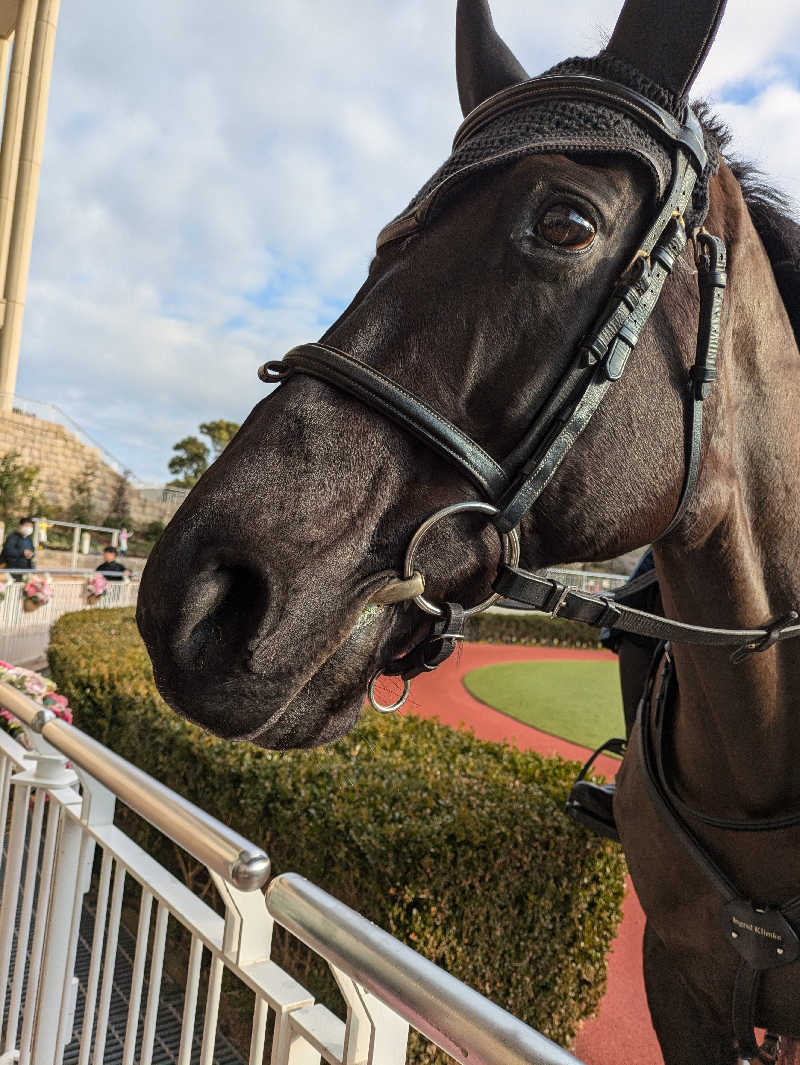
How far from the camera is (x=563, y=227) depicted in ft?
3.91

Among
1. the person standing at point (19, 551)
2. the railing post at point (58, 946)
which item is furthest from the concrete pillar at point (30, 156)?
the railing post at point (58, 946)

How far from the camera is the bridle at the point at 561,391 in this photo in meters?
1.11

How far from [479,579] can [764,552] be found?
776 millimetres

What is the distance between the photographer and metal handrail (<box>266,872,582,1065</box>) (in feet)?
2.57

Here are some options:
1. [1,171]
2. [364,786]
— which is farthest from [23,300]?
[364,786]

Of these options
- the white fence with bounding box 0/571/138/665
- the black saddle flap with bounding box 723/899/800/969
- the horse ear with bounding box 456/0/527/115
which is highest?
the horse ear with bounding box 456/0/527/115

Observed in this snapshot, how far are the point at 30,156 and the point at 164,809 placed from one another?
29.2 meters

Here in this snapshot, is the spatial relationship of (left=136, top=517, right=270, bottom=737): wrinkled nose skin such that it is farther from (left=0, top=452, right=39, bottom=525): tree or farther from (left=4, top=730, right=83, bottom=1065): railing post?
(left=0, top=452, right=39, bottom=525): tree

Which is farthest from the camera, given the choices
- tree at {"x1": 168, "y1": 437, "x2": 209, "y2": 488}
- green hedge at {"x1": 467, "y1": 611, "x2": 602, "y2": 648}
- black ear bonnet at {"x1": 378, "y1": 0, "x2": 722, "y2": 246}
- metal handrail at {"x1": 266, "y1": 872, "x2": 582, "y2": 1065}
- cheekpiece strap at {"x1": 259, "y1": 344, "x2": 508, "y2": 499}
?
tree at {"x1": 168, "y1": 437, "x2": 209, "y2": 488}

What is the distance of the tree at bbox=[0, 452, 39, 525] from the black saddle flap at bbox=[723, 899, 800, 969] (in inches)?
1028

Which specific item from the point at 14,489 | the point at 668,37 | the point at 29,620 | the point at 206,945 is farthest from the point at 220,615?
→ the point at 14,489

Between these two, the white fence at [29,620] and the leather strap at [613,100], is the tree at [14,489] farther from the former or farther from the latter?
the leather strap at [613,100]

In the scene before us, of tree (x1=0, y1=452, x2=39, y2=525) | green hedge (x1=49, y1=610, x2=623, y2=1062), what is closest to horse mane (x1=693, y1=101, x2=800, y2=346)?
green hedge (x1=49, y1=610, x2=623, y2=1062)

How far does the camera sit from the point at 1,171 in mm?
23984
